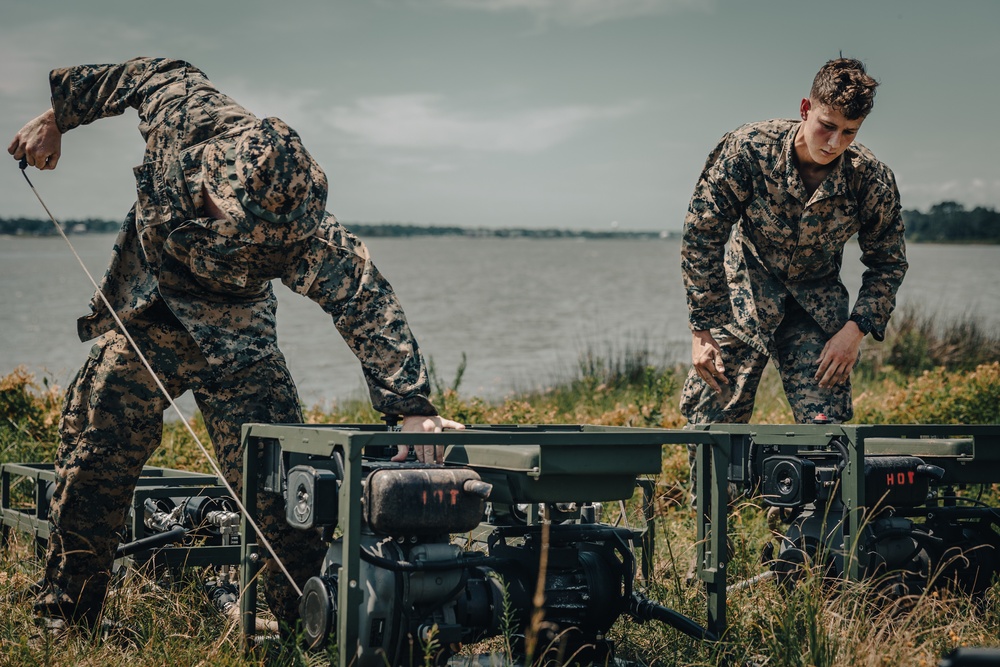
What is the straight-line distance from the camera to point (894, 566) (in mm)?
4332

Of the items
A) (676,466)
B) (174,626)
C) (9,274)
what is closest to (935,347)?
(676,466)

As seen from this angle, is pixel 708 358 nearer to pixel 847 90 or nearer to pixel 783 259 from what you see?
pixel 783 259

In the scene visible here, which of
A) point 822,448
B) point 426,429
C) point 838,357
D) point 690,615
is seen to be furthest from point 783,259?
point 426,429

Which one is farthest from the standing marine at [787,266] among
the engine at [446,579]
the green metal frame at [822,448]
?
the engine at [446,579]

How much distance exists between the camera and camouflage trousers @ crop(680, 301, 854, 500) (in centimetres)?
512

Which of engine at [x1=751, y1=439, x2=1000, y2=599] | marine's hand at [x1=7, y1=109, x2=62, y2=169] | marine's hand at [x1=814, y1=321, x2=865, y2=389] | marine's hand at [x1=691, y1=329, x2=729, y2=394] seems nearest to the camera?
engine at [x1=751, y1=439, x2=1000, y2=599]

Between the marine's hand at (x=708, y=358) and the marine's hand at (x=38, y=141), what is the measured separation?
292cm

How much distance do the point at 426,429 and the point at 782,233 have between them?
2.35 m

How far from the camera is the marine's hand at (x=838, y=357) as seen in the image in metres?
5.07

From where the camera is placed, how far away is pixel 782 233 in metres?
5.19

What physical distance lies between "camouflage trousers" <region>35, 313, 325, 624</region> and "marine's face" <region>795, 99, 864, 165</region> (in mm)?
2564

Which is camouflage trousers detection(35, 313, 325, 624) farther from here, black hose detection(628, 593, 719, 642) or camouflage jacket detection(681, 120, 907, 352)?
camouflage jacket detection(681, 120, 907, 352)

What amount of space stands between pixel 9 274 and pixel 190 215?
198 ft

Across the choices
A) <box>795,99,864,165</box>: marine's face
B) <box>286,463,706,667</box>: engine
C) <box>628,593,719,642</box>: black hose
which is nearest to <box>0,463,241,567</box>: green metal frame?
<box>286,463,706,667</box>: engine
